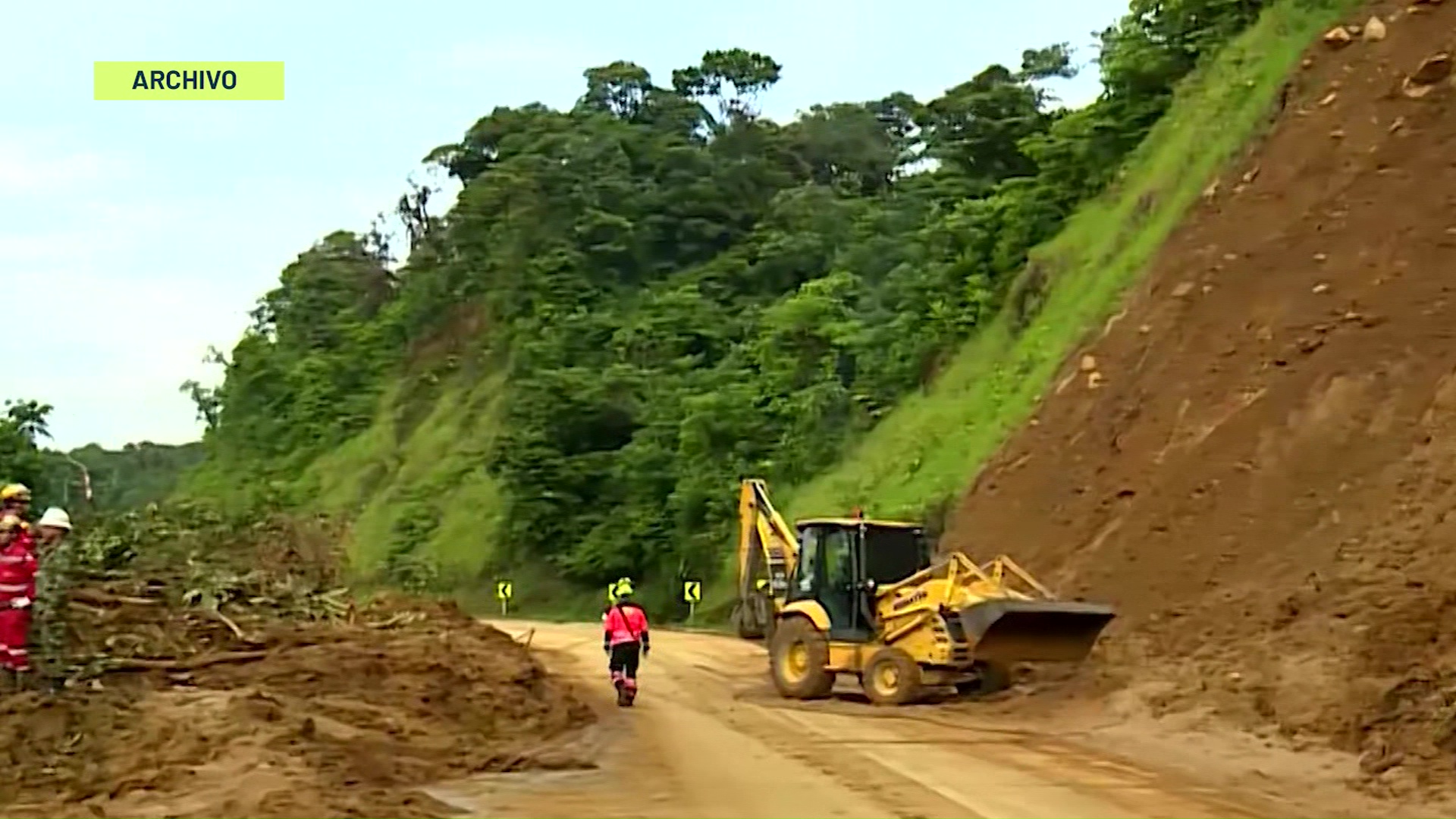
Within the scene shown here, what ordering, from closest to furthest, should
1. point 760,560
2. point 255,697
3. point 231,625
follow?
point 255,697, point 231,625, point 760,560

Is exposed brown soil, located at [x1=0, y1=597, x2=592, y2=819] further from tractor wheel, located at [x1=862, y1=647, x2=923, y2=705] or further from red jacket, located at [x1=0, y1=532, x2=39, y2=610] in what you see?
tractor wheel, located at [x1=862, y1=647, x2=923, y2=705]

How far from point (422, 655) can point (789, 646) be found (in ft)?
20.6

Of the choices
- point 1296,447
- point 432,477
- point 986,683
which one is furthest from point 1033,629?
point 432,477

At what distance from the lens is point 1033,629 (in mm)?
19672

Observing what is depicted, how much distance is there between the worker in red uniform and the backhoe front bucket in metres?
10.4

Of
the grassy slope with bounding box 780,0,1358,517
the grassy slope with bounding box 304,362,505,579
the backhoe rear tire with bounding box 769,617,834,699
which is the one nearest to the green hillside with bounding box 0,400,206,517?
the backhoe rear tire with bounding box 769,617,834,699

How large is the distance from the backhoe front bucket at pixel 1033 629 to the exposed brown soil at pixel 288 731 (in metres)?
4.38

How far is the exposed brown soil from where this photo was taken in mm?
11344

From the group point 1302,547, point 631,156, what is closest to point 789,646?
point 1302,547

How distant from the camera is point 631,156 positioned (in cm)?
7838

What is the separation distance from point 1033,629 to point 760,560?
6.29 meters

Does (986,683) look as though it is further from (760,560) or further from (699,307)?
(699,307)

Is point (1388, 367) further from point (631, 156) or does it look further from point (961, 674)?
point (631, 156)

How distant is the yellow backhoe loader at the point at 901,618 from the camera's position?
19766mm
